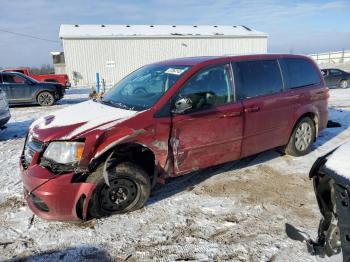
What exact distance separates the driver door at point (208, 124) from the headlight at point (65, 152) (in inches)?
44.4

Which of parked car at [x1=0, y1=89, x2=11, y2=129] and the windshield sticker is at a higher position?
the windshield sticker

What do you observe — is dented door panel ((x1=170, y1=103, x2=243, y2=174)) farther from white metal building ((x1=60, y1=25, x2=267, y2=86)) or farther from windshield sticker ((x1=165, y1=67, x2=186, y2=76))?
white metal building ((x1=60, y1=25, x2=267, y2=86))

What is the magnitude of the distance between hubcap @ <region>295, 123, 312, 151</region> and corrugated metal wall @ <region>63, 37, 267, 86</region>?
24300mm

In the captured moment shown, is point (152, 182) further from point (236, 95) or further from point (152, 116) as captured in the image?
point (236, 95)

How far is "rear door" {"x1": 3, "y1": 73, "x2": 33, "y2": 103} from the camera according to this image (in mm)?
14250

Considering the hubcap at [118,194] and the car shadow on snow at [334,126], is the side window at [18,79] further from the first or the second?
the hubcap at [118,194]

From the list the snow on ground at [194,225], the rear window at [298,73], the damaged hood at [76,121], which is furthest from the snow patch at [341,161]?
the rear window at [298,73]

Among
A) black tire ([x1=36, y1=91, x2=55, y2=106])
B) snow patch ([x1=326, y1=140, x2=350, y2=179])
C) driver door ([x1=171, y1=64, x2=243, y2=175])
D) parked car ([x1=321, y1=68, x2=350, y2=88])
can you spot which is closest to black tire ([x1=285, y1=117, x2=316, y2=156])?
driver door ([x1=171, y1=64, x2=243, y2=175])

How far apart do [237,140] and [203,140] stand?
2.08ft

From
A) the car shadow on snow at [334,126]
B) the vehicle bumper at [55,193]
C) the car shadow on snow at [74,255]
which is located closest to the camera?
the car shadow on snow at [74,255]

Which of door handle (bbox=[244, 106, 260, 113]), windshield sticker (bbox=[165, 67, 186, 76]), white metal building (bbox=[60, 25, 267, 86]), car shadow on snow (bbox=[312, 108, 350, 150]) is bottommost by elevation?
car shadow on snow (bbox=[312, 108, 350, 150])

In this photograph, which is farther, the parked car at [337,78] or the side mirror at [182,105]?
the parked car at [337,78]

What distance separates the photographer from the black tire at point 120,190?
373cm

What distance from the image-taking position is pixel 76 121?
12.8 feet
